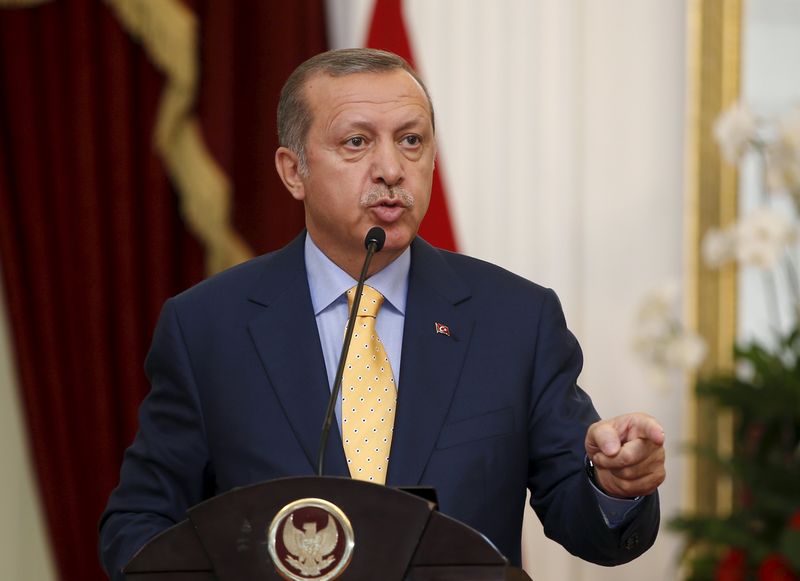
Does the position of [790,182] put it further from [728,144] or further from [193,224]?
[193,224]

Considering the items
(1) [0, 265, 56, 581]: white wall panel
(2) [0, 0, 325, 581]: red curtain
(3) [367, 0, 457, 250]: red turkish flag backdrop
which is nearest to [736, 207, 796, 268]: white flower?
(3) [367, 0, 457, 250]: red turkish flag backdrop

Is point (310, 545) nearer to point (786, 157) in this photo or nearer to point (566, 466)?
point (566, 466)

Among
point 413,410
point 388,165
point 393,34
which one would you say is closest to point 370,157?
point 388,165

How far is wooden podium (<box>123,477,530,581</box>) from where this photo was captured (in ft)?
4.99

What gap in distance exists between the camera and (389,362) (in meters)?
2.24

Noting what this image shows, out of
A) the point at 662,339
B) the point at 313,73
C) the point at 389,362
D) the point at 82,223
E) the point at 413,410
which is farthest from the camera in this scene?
the point at 662,339

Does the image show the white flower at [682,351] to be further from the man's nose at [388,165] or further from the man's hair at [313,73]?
the man's nose at [388,165]

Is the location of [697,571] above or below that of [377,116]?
below

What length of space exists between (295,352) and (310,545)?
2.39ft

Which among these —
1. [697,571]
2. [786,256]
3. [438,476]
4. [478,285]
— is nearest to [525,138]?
[786,256]

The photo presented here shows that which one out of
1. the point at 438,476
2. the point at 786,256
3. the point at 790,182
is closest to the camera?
the point at 438,476

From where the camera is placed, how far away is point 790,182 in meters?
4.17

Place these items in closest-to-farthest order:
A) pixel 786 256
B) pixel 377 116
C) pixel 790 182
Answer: pixel 377 116, pixel 790 182, pixel 786 256

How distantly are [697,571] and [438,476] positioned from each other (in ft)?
8.35
